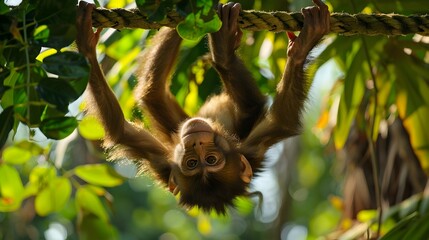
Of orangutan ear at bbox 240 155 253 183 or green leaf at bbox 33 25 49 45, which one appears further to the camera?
orangutan ear at bbox 240 155 253 183

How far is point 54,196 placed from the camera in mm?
4270

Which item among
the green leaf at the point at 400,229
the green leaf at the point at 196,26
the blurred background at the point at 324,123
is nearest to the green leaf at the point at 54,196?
the blurred background at the point at 324,123

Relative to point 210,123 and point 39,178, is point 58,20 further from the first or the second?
point 39,178

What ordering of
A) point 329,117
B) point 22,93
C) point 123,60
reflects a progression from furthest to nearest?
point 329,117 → point 123,60 → point 22,93

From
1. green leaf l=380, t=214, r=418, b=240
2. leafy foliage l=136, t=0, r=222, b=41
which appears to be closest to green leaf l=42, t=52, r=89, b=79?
leafy foliage l=136, t=0, r=222, b=41

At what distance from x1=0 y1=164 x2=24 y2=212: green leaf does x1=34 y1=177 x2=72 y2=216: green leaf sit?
0.41 meters

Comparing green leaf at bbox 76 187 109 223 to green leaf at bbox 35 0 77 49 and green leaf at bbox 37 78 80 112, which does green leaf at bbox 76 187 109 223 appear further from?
green leaf at bbox 37 78 80 112

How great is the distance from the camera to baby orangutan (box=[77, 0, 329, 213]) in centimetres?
371

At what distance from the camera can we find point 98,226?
4207mm

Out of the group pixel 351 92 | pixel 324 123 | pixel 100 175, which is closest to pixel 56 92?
pixel 100 175

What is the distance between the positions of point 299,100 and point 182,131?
2.03 ft

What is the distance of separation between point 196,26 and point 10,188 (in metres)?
1.71

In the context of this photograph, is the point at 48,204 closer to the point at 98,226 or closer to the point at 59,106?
the point at 98,226

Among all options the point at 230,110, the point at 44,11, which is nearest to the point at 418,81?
the point at 230,110
